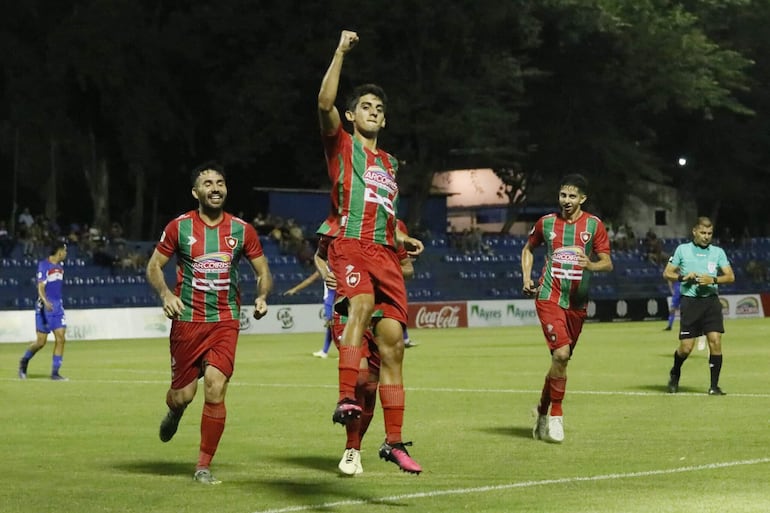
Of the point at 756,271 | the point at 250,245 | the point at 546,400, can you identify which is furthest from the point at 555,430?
the point at 756,271

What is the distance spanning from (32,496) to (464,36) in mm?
45515

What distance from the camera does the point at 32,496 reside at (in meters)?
10.3

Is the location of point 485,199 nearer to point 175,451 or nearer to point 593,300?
point 593,300

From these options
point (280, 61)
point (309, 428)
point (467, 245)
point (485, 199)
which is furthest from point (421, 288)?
point (309, 428)

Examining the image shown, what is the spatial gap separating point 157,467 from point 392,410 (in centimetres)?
271

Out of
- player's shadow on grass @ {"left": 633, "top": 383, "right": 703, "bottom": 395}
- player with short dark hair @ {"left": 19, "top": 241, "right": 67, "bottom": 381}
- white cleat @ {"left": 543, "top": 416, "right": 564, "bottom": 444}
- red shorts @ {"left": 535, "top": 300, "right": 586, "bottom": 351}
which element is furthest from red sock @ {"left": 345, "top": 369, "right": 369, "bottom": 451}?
player with short dark hair @ {"left": 19, "top": 241, "right": 67, "bottom": 381}

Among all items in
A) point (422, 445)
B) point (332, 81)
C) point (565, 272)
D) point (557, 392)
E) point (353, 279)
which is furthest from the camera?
point (565, 272)

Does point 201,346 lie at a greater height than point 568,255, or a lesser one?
lesser

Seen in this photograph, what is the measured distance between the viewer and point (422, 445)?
530 inches

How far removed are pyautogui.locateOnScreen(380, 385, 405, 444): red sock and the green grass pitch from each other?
16.1 inches

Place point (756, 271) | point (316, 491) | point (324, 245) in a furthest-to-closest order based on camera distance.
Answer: point (756, 271) < point (324, 245) < point (316, 491)

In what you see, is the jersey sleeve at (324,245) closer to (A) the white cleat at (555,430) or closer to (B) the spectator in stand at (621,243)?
(A) the white cleat at (555,430)

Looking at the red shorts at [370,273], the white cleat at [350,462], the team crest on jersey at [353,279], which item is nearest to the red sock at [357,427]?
the white cleat at [350,462]

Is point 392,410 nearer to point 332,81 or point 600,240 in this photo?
point 332,81
